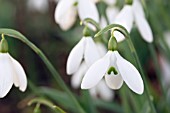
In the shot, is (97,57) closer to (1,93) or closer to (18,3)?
(1,93)

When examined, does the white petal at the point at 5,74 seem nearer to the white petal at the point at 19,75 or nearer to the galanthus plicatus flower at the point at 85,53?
the white petal at the point at 19,75

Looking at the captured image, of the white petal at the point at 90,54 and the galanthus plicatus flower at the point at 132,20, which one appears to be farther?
the galanthus plicatus flower at the point at 132,20

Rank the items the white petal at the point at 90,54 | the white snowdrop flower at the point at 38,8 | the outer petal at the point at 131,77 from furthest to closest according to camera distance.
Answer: the white snowdrop flower at the point at 38,8, the white petal at the point at 90,54, the outer petal at the point at 131,77

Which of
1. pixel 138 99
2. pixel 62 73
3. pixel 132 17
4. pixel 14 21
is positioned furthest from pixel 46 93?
pixel 14 21

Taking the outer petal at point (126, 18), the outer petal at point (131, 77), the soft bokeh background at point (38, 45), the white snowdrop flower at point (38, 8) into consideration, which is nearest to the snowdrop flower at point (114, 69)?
the outer petal at point (131, 77)

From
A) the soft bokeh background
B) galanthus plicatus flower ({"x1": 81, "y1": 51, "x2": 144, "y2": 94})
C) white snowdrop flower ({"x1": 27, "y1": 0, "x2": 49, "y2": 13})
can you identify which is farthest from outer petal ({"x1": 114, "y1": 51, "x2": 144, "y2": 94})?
white snowdrop flower ({"x1": 27, "y1": 0, "x2": 49, "y2": 13})

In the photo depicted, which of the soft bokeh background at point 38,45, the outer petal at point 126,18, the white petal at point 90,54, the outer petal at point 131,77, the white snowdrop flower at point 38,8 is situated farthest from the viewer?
the white snowdrop flower at point 38,8
